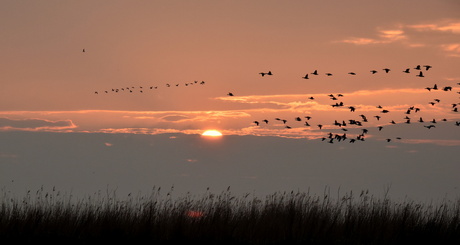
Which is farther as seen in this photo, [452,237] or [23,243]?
[452,237]

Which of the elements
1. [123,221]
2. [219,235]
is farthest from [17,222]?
[219,235]

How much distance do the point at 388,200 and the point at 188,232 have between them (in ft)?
18.4

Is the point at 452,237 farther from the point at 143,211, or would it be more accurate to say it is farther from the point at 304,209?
the point at 143,211

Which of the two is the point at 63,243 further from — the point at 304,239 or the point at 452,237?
the point at 452,237

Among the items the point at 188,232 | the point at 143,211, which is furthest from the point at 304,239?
the point at 143,211

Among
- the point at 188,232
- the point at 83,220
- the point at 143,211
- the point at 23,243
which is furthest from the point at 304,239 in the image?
the point at 23,243

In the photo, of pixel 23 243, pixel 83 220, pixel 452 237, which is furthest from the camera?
pixel 452 237

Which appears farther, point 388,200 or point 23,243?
point 388,200

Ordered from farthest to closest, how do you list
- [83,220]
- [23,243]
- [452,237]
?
[452,237] < [83,220] < [23,243]

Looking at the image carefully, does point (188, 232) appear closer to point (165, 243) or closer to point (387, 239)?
point (165, 243)

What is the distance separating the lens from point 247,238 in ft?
52.4

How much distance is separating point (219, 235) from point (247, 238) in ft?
2.17

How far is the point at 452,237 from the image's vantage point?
56.5 ft

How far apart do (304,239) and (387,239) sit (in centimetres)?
208
